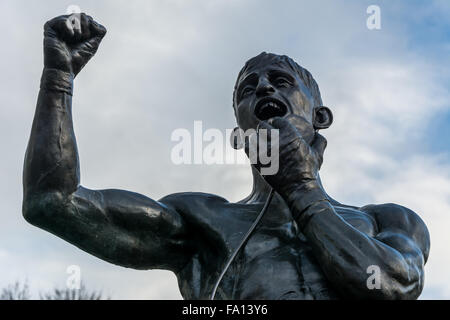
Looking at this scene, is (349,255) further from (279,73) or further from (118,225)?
(279,73)

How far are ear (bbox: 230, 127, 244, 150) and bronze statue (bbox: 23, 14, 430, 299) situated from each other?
140 millimetres

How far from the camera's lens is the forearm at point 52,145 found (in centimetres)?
626

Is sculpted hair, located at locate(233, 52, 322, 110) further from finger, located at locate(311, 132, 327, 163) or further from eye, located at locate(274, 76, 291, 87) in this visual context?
finger, located at locate(311, 132, 327, 163)

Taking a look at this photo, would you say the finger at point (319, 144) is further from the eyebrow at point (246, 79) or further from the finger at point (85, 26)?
the finger at point (85, 26)

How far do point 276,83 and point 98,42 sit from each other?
1.33 metres

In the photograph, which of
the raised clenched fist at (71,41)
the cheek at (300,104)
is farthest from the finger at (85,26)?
the cheek at (300,104)

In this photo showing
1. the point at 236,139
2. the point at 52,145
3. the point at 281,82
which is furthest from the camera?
the point at 236,139

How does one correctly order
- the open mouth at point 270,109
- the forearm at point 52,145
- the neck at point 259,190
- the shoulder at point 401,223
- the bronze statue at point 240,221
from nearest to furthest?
the bronze statue at point 240,221 < the forearm at point 52,145 < the shoulder at point 401,223 < the open mouth at point 270,109 < the neck at point 259,190

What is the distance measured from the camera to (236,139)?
7.40 meters

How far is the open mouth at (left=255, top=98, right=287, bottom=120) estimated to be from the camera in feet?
23.2

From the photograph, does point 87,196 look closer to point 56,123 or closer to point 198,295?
point 56,123

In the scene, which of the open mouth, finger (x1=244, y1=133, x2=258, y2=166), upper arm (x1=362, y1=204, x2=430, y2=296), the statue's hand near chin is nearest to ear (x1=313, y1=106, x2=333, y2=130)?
the open mouth

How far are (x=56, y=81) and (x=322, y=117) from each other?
78.9 inches

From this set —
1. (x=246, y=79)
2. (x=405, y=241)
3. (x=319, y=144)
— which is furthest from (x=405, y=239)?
(x=246, y=79)
